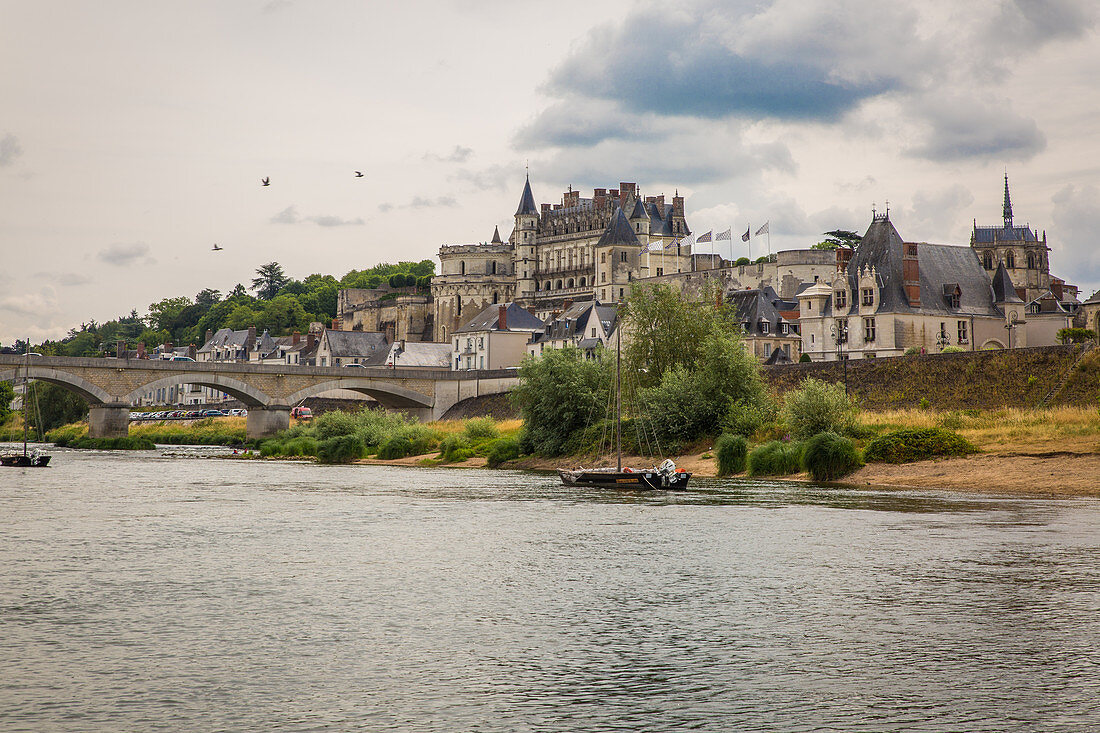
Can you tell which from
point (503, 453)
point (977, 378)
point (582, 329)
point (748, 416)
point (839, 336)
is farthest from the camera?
point (582, 329)

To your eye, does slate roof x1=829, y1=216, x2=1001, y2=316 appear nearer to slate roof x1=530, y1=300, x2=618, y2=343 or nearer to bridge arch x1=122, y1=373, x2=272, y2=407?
slate roof x1=530, y1=300, x2=618, y2=343

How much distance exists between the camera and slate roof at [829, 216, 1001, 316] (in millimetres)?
69250

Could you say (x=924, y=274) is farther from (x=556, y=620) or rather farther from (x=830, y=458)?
(x=556, y=620)

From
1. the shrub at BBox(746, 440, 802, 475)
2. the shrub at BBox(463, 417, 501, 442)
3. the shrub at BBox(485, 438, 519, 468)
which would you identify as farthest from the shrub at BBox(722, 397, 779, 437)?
the shrub at BBox(463, 417, 501, 442)

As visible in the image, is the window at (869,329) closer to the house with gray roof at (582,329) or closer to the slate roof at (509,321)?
the house with gray roof at (582,329)

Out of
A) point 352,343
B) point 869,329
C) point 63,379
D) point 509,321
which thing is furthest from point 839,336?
point 352,343

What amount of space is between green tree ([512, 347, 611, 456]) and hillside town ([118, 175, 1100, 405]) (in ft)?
16.8

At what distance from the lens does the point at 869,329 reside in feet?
228

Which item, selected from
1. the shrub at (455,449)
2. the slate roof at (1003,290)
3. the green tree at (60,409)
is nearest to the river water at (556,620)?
the shrub at (455,449)

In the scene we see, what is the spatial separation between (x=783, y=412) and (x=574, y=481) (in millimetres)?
9485

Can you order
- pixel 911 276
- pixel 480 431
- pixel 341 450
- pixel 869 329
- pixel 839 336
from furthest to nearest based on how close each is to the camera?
pixel 839 336 → pixel 869 329 → pixel 911 276 → pixel 341 450 → pixel 480 431

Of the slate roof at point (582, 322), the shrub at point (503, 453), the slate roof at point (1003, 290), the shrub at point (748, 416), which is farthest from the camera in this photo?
the slate roof at point (582, 322)

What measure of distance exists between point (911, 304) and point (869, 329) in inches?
110

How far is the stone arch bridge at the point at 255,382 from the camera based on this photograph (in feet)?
230
